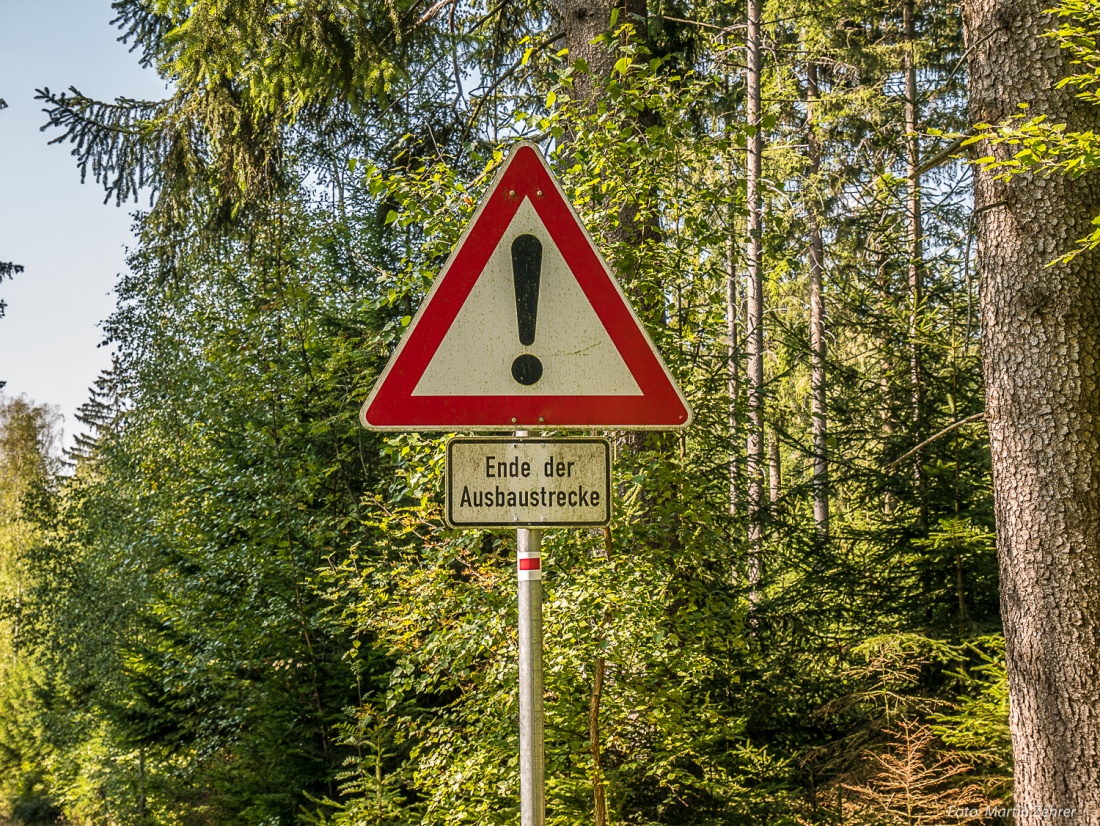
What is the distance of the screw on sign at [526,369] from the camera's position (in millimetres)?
1996

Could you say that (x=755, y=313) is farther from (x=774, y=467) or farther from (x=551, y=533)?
(x=551, y=533)

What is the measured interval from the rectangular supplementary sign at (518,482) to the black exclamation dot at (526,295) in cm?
17

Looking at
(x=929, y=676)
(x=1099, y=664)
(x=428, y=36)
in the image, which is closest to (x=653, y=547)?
(x=1099, y=664)

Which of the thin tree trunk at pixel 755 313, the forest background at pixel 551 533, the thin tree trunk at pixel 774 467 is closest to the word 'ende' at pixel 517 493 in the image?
the forest background at pixel 551 533

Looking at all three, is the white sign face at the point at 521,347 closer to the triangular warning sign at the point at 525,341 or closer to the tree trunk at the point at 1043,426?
the triangular warning sign at the point at 525,341

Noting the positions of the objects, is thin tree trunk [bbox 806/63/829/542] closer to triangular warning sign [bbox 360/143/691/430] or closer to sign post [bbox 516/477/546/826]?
triangular warning sign [bbox 360/143/691/430]

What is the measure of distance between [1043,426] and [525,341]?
138 inches

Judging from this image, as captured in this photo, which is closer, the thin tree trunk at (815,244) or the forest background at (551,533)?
the forest background at (551,533)

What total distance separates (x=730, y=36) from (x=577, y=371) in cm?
1352

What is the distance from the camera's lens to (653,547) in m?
4.16

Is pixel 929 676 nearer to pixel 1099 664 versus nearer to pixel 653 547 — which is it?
pixel 1099 664

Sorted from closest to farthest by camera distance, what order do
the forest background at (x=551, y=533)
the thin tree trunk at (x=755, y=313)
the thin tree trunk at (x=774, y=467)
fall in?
the forest background at (x=551, y=533)
the thin tree trunk at (x=755, y=313)
the thin tree trunk at (x=774, y=467)

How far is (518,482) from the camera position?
2.00m

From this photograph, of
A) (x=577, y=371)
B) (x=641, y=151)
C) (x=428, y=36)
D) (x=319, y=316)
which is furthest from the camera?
(x=319, y=316)
